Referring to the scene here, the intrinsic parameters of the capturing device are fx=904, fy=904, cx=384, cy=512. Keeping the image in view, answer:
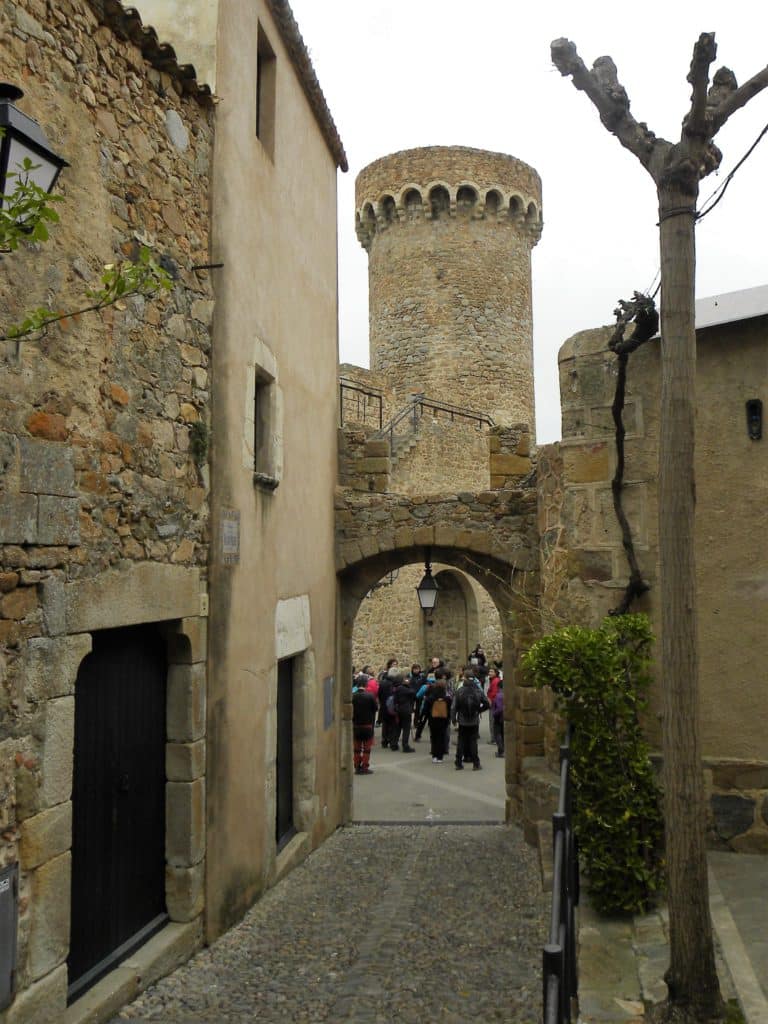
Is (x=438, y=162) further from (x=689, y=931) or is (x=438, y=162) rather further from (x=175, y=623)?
(x=689, y=931)

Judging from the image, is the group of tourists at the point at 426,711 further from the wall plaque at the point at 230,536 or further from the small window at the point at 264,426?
the wall plaque at the point at 230,536

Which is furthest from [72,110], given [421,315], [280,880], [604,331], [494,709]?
[421,315]

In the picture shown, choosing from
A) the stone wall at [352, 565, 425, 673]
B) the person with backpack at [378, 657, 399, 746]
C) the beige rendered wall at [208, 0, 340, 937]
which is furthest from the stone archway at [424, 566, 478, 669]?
the beige rendered wall at [208, 0, 340, 937]

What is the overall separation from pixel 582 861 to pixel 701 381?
2.92 metres

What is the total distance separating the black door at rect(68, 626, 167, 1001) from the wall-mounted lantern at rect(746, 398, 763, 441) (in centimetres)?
384

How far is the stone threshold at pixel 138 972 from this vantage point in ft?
14.6

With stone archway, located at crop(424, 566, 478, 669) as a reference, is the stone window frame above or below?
above

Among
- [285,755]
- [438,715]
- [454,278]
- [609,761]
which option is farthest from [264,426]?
[454,278]

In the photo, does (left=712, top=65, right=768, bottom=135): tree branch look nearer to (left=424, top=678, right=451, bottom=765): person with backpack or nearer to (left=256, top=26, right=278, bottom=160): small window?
(left=256, top=26, right=278, bottom=160): small window

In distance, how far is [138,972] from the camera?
4.90 metres

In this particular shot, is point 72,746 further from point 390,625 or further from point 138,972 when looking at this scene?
point 390,625

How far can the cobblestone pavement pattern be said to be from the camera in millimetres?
4863

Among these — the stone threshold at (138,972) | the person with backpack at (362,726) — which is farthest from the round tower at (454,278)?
the stone threshold at (138,972)

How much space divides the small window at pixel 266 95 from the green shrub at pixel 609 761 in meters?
4.98
